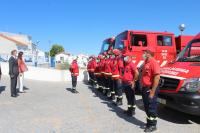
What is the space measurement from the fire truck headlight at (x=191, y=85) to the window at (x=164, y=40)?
599cm

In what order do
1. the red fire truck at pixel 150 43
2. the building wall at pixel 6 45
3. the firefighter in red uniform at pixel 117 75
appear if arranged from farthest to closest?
1. the building wall at pixel 6 45
2. the red fire truck at pixel 150 43
3. the firefighter in red uniform at pixel 117 75

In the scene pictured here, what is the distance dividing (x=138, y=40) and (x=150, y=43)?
56cm

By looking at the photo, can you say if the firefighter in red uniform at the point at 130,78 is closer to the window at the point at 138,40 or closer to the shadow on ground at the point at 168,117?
the shadow on ground at the point at 168,117

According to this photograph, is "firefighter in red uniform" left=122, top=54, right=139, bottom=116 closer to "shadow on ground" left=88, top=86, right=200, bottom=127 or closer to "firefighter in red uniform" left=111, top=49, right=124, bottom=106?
"shadow on ground" left=88, top=86, right=200, bottom=127

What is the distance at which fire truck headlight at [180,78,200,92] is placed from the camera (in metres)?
7.34

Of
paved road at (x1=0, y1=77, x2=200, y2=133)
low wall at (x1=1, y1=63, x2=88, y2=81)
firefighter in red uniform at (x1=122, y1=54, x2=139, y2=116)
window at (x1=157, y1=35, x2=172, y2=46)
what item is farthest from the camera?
low wall at (x1=1, y1=63, x2=88, y2=81)

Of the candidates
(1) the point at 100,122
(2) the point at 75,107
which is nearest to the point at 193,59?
(1) the point at 100,122

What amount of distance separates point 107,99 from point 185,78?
470 centimetres

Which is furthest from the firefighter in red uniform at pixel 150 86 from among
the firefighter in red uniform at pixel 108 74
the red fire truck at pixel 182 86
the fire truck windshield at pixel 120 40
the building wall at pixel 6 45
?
the building wall at pixel 6 45

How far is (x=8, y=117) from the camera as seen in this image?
27.8 feet

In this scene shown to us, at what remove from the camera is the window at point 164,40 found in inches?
525

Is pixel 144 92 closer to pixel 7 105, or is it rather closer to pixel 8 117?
pixel 8 117

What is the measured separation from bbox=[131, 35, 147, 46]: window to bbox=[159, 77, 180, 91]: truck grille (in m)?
4.73

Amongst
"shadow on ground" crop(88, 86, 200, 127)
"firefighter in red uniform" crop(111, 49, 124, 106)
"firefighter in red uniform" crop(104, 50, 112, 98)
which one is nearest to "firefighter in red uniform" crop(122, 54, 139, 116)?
"shadow on ground" crop(88, 86, 200, 127)
